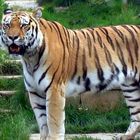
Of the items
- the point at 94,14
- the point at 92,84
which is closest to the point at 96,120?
the point at 92,84

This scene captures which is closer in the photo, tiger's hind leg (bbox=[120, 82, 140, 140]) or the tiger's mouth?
the tiger's mouth

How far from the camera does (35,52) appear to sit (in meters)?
7.45

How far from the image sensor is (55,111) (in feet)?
24.4

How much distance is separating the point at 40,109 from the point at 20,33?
3.14 feet

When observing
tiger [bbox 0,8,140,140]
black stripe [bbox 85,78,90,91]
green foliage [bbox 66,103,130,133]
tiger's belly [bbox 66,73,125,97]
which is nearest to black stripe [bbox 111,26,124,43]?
tiger [bbox 0,8,140,140]

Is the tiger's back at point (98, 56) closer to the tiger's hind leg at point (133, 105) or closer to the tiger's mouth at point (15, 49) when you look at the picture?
the tiger's hind leg at point (133, 105)

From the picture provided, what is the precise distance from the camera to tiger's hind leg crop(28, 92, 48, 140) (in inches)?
303

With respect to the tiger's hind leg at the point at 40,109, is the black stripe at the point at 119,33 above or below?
above

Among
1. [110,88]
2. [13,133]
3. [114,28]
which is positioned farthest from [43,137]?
[114,28]

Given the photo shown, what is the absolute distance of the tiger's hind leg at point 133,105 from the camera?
26.5 feet

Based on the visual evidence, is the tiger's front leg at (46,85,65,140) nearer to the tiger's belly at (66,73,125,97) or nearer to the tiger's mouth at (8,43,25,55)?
the tiger's belly at (66,73,125,97)

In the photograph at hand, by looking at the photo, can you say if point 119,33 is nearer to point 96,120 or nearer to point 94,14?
point 96,120

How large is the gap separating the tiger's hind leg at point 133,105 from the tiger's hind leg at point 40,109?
90cm

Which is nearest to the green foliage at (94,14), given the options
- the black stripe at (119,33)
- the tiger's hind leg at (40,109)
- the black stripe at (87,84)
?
the black stripe at (119,33)
